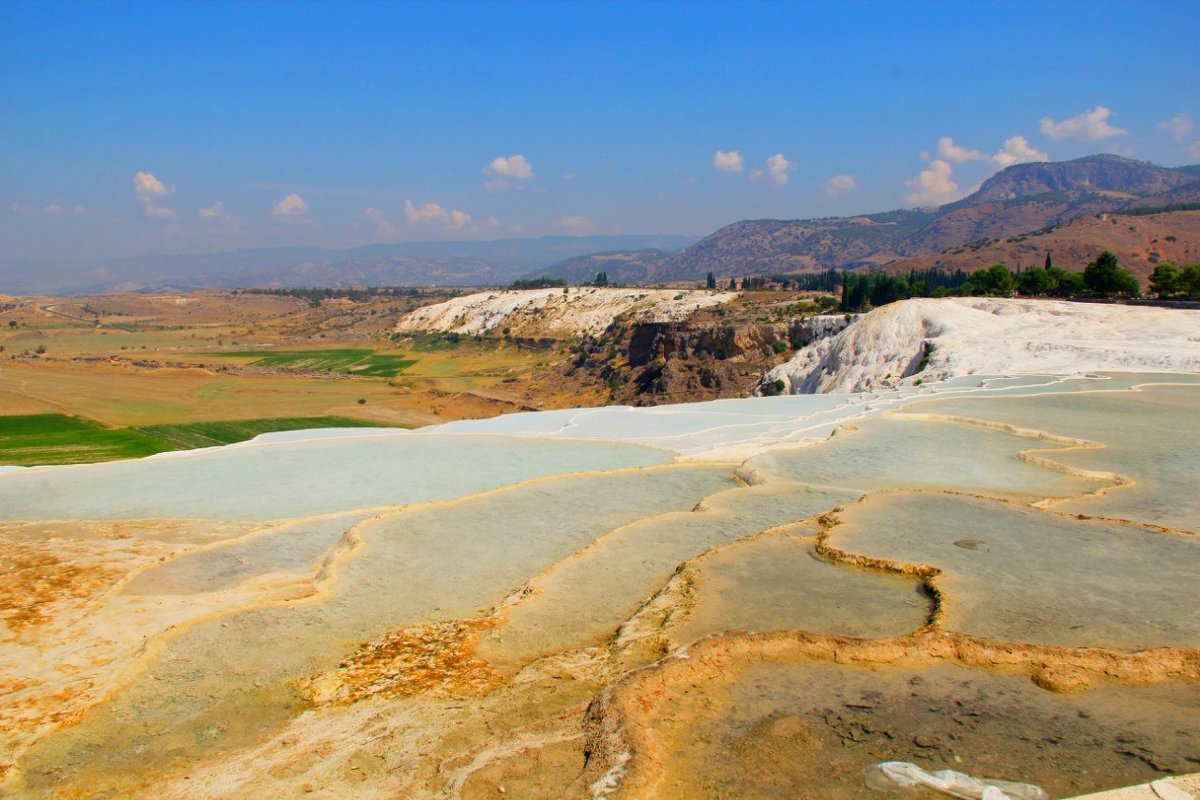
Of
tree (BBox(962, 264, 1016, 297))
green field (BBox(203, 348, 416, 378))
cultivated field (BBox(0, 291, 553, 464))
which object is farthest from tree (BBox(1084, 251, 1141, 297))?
green field (BBox(203, 348, 416, 378))

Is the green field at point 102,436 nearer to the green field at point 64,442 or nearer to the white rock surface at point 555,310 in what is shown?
the green field at point 64,442

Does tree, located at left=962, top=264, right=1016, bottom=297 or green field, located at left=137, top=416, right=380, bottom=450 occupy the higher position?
tree, located at left=962, top=264, right=1016, bottom=297

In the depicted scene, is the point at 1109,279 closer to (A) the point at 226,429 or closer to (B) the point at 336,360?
(A) the point at 226,429

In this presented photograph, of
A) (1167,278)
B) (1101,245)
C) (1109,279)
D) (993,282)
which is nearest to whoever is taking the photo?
(1167,278)

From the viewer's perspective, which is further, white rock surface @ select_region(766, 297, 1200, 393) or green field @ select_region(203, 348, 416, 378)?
green field @ select_region(203, 348, 416, 378)

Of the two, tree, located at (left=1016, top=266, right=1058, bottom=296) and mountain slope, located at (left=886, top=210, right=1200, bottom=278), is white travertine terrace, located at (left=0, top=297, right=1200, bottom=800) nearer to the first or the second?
tree, located at (left=1016, top=266, right=1058, bottom=296)

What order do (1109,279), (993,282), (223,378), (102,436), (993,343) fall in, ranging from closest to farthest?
(993,343) → (102,436) → (1109,279) → (993,282) → (223,378)

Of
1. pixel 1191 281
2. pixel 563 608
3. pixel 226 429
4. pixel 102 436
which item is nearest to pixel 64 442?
pixel 102 436
